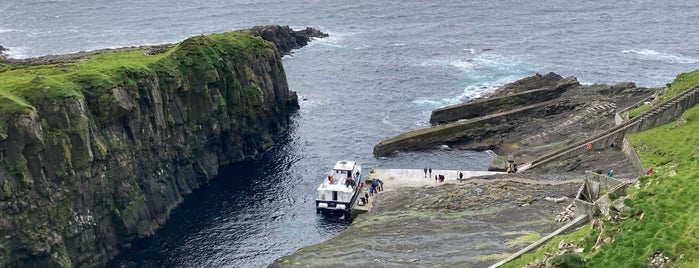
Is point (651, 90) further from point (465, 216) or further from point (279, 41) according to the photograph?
point (279, 41)

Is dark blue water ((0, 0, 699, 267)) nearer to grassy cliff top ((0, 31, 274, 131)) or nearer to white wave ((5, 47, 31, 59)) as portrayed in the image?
white wave ((5, 47, 31, 59))

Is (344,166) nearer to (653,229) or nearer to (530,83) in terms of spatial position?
(530,83)

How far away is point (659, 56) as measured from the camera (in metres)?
168

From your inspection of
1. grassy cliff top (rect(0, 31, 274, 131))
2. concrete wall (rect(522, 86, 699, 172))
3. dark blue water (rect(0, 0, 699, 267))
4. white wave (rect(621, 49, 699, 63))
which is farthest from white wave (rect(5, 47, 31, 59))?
white wave (rect(621, 49, 699, 63))

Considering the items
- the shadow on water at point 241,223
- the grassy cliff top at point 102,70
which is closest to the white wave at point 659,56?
the grassy cliff top at point 102,70

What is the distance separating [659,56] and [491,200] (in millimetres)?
107543

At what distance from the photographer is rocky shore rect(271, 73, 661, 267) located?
66.0m

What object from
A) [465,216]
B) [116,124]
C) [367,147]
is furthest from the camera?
[367,147]

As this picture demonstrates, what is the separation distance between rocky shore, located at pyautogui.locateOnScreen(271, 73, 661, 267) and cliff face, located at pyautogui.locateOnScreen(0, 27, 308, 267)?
24.4 metres

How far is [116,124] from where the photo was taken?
9138 cm

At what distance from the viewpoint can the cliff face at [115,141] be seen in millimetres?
74438

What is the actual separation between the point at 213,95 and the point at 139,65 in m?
15.6

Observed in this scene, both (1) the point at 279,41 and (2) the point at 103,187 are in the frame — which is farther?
(1) the point at 279,41

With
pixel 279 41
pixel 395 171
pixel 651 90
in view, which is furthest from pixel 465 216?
pixel 279 41
